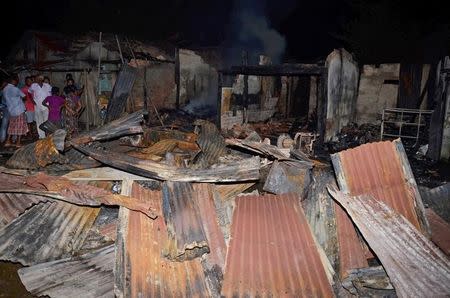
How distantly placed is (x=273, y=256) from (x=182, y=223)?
1.00 metres

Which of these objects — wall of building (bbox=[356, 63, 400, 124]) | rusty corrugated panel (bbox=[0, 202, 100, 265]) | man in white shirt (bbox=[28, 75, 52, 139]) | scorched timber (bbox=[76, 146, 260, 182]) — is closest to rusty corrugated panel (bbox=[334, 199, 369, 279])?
scorched timber (bbox=[76, 146, 260, 182])

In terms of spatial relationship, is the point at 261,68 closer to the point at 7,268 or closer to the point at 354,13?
the point at 7,268

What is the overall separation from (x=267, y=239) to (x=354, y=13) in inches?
862

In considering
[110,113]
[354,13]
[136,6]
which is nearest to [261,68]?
[110,113]

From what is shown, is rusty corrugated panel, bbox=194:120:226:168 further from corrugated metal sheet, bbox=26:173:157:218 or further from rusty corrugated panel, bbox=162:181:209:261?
corrugated metal sheet, bbox=26:173:157:218

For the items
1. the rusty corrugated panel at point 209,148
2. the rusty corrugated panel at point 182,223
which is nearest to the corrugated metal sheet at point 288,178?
the rusty corrugated panel at point 182,223

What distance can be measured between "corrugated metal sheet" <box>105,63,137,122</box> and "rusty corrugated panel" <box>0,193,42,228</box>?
6711mm

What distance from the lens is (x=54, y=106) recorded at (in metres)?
9.14

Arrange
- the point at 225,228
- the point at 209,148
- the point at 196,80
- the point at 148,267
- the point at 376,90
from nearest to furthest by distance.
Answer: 1. the point at 148,267
2. the point at 225,228
3. the point at 209,148
4. the point at 376,90
5. the point at 196,80

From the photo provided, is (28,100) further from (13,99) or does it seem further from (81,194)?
(81,194)

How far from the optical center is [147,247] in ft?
11.2

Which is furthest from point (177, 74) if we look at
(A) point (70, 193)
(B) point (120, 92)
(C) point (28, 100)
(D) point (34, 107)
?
(A) point (70, 193)

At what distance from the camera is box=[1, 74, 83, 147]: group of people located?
28.3ft

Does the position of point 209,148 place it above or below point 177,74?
below
